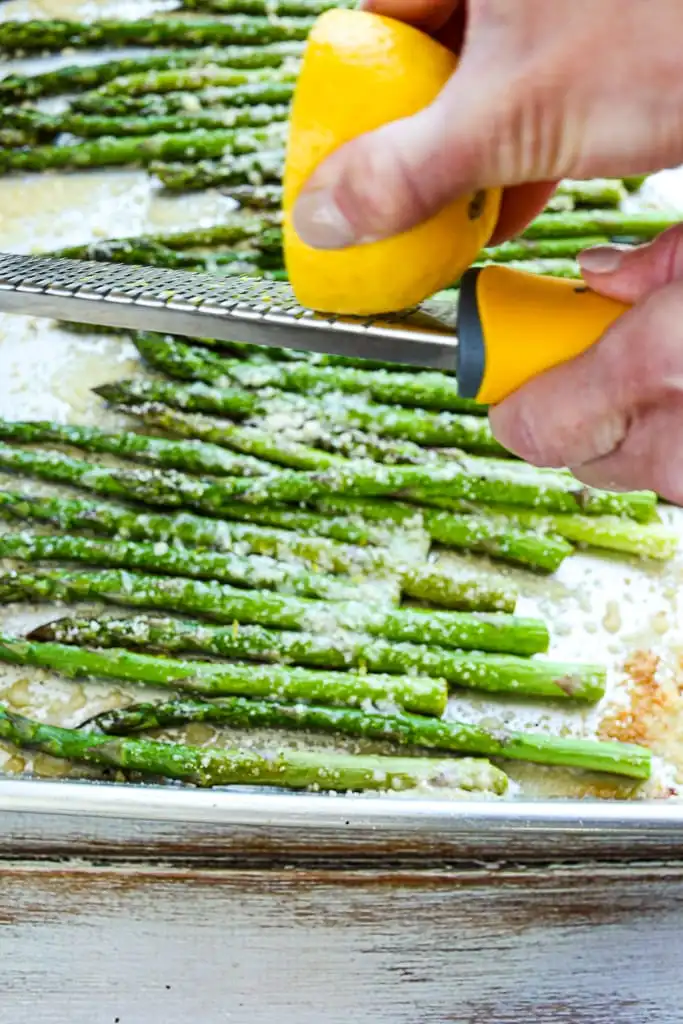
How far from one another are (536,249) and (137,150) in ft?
4.49

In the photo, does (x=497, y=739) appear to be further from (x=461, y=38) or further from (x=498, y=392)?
(x=461, y=38)

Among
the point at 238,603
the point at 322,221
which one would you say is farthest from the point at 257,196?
the point at 322,221

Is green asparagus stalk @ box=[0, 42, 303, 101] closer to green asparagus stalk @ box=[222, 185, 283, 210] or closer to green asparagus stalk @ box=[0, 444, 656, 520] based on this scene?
green asparagus stalk @ box=[222, 185, 283, 210]

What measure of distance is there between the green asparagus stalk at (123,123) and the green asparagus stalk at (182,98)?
0.03m

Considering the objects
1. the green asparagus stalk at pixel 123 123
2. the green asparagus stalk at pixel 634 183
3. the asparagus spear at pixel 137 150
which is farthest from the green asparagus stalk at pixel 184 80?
the green asparagus stalk at pixel 634 183

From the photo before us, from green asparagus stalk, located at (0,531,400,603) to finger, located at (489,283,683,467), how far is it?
0.86 m

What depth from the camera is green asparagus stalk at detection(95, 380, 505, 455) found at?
2506mm

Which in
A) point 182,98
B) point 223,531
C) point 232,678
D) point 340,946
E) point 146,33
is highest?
point 146,33

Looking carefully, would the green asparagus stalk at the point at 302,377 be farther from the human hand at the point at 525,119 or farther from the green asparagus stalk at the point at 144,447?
the human hand at the point at 525,119

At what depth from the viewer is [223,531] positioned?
2350 mm

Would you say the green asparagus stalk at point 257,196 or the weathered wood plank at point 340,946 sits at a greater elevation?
the green asparagus stalk at point 257,196

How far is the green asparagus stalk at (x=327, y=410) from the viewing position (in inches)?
98.7

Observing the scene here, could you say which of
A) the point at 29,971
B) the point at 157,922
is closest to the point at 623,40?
the point at 157,922

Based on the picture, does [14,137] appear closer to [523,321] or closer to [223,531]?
[223,531]
